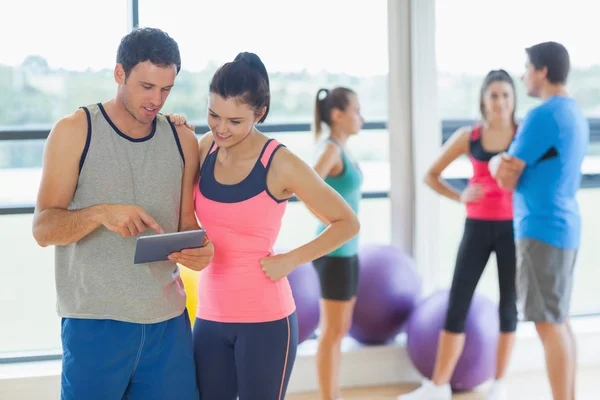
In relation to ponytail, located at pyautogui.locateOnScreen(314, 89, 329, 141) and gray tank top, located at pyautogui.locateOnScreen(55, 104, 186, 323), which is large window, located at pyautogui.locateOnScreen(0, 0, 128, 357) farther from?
gray tank top, located at pyautogui.locateOnScreen(55, 104, 186, 323)

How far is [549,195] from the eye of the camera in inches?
101

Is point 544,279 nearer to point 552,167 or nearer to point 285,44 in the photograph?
point 552,167

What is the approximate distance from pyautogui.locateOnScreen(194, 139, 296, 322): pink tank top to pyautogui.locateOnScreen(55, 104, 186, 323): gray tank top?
0.13 metres

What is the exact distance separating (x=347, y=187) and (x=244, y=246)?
1271 mm

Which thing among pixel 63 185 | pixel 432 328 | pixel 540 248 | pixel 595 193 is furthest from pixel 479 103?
pixel 595 193

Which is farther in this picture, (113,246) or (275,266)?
(275,266)

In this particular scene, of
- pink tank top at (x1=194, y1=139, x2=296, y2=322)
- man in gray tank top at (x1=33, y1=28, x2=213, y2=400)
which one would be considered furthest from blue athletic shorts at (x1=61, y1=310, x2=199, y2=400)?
pink tank top at (x1=194, y1=139, x2=296, y2=322)

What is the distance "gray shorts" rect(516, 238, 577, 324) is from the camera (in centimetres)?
256

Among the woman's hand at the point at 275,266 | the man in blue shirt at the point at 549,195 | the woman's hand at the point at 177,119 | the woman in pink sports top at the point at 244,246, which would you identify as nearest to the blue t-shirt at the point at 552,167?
the man in blue shirt at the point at 549,195

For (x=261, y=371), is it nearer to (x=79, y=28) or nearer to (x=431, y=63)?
(x=431, y=63)

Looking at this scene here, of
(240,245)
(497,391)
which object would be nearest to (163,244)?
(240,245)

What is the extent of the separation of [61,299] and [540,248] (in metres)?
1.75

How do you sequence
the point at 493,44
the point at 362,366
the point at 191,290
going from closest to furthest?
1. the point at 191,290
2. the point at 362,366
3. the point at 493,44

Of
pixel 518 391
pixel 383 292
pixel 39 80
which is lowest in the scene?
pixel 518 391
